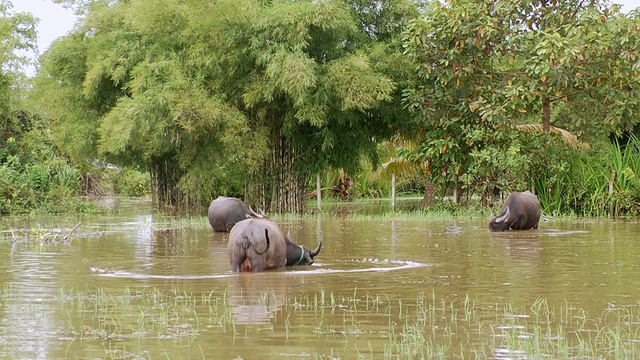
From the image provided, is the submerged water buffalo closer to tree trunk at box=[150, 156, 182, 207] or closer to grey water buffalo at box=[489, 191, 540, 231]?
grey water buffalo at box=[489, 191, 540, 231]

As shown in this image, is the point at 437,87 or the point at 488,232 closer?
the point at 488,232

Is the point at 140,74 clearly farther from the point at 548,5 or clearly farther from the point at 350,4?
the point at 548,5

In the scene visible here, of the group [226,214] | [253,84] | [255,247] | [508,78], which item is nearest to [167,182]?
[253,84]

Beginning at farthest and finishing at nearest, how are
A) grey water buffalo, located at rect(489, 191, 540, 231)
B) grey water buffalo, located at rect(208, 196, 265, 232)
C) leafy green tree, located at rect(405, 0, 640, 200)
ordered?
leafy green tree, located at rect(405, 0, 640, 200) → grey water buffalo, located at rect(208, 196, 265, 232) → grey water buffalo, located at rect(489, 191, 540, 231)

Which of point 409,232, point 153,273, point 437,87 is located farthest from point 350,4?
point 153,273

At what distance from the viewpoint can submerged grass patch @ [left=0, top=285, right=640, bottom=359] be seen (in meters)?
5.45

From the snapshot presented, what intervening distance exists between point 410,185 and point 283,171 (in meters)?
17.7

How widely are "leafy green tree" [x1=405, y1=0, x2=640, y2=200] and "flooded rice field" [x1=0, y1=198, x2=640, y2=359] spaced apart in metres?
7.28

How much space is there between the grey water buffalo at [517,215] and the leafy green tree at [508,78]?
420 cm

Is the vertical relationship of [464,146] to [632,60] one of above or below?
below

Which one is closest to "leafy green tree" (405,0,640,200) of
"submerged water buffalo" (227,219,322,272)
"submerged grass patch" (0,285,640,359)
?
"submerged water buffalo" (227,219,322,272)

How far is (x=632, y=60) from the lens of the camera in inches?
748

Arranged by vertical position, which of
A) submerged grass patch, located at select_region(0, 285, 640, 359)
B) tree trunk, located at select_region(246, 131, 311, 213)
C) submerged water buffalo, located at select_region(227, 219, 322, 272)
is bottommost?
submerged grass patch, located at select_region(0, 285, 640, 359)

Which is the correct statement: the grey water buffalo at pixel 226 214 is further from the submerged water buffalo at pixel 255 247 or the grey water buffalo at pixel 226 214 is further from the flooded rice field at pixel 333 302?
the submerged water buffalo at pixel 255 247
